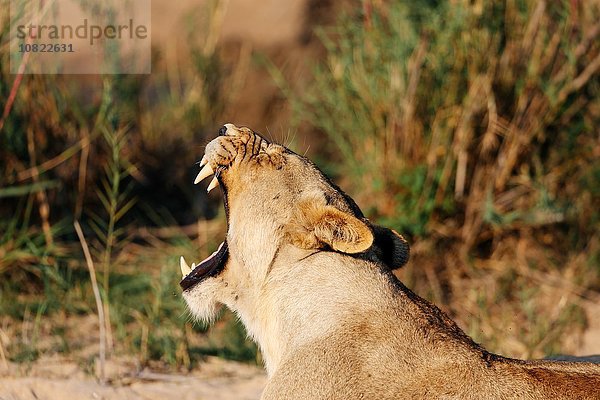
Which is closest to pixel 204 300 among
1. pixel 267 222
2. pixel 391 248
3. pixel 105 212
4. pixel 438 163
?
pixel 267 222

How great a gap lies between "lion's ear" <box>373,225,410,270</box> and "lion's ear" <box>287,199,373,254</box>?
0.33m

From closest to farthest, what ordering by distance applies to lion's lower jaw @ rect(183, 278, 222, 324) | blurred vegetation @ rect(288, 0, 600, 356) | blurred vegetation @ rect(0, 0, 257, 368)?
1. lion's lower jaw @ rect(183, 278, 222, 324)
2. blurred vegetation @ rect(0, 0, 257, 368)
3. blurred vegetation @ rect(288, 0, 600, 356)

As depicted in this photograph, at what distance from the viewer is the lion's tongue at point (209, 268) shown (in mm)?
3848

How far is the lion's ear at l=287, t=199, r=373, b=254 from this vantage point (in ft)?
11.4

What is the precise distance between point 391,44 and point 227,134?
2.53 m

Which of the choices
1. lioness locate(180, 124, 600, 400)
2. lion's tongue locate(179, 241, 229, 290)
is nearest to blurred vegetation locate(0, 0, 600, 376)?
lion's tongue locate(179, 241, 229, 290)

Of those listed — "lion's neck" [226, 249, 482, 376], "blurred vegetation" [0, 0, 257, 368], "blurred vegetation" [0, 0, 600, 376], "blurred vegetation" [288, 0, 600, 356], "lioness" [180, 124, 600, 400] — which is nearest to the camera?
"lioness" [180, 124, 600, 400]

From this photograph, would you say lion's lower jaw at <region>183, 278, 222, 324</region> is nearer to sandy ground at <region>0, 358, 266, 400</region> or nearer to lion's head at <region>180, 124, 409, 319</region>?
lion's head at <region>180, 124, 409, 319</region>

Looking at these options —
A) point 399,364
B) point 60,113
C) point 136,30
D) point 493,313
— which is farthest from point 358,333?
point 136,30

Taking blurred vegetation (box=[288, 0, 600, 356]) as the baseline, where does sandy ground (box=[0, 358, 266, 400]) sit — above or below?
below

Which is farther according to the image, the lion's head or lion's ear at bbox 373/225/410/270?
lion's ear at bbox 373/225/410/270

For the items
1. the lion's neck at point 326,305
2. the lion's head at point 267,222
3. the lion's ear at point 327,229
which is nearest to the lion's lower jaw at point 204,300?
the lion's head at point 267,222

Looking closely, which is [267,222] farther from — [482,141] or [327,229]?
[482,141]

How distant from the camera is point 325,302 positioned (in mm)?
3543
